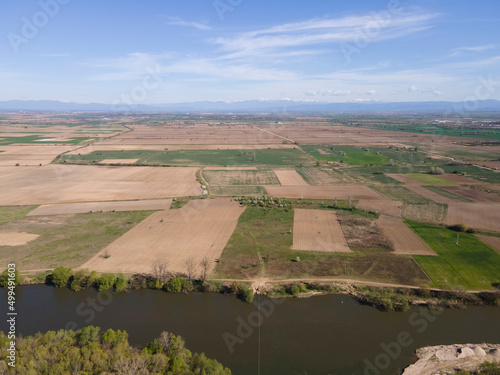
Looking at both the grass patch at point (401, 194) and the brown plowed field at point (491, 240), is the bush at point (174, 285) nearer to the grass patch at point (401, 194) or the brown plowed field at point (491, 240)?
the brown plowed field at point (491, 240)

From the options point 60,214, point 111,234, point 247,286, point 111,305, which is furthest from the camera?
point 60,214

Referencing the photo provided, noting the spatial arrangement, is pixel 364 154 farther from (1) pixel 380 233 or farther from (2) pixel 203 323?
(2) pixel 203 323

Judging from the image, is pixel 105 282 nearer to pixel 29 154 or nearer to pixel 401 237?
pixel 401 237

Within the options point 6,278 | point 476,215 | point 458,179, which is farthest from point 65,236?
Answer: point 458,179

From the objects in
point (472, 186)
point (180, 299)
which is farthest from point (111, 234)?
point (472, 186)

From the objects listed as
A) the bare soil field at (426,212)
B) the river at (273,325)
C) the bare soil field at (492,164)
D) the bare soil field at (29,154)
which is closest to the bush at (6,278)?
the river at (273,325)

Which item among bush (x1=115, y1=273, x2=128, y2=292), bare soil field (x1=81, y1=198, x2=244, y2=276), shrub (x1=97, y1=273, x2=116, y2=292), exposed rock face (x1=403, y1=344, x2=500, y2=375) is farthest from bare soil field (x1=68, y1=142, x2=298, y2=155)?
exposed rock face (x1=403, y1=344, x2=500, y2=375)
